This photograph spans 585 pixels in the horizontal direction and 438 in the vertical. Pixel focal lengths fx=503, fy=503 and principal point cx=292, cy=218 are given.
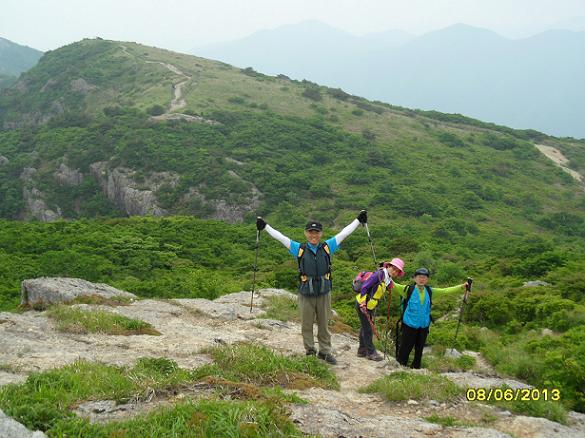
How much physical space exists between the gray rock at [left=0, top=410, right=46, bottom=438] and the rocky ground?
2.86 feet

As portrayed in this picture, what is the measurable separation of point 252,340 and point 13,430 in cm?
641

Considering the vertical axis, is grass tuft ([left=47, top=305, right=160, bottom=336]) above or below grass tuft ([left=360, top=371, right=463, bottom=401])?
below

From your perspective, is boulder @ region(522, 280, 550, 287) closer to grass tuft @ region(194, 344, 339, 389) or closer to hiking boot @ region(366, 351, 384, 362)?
hiking boot @ region(366, 351, 384, 362)

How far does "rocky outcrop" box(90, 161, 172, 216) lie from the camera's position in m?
56.2

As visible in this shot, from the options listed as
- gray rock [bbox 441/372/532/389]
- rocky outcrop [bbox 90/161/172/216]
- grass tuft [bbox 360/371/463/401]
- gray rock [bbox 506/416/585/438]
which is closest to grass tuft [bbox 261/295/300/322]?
gray rock [bbox 441/372/532/389]

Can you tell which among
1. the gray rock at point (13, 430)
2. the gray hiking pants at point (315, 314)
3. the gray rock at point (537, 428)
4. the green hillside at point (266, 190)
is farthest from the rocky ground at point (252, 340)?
the green hillside at point (266, 190)

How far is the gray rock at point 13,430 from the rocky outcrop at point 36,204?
57.7m

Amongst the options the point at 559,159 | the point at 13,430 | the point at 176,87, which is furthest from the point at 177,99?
the point at 13,430

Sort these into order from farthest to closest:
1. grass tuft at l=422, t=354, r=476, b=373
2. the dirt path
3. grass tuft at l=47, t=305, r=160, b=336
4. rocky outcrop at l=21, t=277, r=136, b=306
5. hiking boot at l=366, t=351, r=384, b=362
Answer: the dirt path, rocky outcrop at l=21, t=277, r=136, b=306, grass tuft at l=47, t=305, r=160, b=336, hiking boot at l=366, t=351, r=384, b=362, grass tuft at l=422, t=354, r=476, b=373

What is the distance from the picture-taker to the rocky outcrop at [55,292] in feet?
44.5

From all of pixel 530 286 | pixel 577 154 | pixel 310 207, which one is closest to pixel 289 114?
pixel 310 207

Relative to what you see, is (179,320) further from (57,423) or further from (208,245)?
(208,245)

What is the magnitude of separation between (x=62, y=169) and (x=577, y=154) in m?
79.2

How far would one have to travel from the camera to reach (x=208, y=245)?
102 ft
